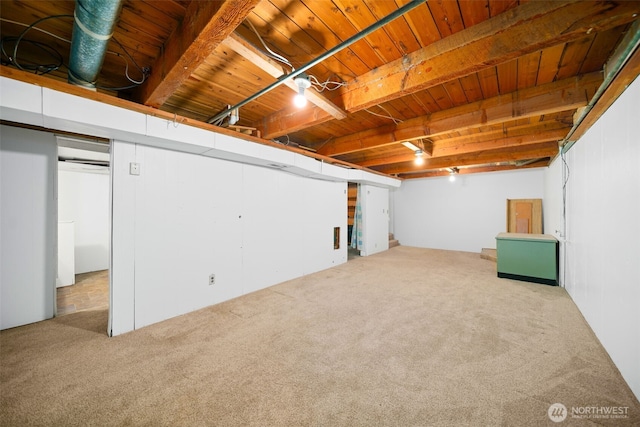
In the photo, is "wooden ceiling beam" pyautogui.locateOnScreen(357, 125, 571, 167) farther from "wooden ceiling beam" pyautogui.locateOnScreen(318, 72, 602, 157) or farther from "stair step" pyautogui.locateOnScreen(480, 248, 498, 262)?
"stair step" pyautogui.locateOnScreen(480, 248, 498, 262)

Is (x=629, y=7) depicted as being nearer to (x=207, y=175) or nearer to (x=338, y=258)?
(x=207, y=175)

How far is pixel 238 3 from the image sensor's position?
1.09 m

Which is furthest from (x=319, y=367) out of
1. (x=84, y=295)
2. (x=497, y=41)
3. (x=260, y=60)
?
(x=84, y=295)

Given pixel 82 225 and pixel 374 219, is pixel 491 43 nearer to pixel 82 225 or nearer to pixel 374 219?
pixel 374 219

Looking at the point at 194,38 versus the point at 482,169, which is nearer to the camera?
the point at 194,38

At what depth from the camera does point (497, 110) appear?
253 cm

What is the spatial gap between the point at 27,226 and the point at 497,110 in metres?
5.02

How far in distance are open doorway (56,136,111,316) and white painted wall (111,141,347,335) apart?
4.55 ft

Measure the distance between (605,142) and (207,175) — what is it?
13.0 ft

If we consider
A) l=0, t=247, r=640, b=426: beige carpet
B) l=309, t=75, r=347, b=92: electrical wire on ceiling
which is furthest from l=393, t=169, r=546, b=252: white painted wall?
l=309, t=75, r=347, b=92: electrical wire on ceiling

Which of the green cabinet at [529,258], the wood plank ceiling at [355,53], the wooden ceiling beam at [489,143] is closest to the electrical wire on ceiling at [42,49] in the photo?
the wood plank ceiling at [355,53]

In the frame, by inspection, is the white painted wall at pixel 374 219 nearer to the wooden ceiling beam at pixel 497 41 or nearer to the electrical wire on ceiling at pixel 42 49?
the wooden ceiling beam at pixel 497 41

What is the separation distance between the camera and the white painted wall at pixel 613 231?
1.52 meters

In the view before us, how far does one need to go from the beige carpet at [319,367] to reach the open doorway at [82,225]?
143cm
